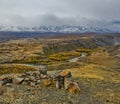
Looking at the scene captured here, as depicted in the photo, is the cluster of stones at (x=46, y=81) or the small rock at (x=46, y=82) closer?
the cluster of stones at (x=46, y=81)

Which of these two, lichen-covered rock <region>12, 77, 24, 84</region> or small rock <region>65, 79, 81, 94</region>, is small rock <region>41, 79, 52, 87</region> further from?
lichen-covered rock <region>12, 77, 24, 84</region>

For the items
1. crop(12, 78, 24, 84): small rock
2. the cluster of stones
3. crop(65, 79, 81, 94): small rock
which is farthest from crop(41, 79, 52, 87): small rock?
crop(12, 78, 24, 84): small rock

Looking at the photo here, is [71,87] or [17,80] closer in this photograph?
[71,87]

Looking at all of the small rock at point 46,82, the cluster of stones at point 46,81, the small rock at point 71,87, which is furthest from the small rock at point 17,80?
the small rock at point 71,87

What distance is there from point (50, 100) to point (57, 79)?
791cm

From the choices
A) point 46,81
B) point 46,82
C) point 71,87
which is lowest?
point 71,87

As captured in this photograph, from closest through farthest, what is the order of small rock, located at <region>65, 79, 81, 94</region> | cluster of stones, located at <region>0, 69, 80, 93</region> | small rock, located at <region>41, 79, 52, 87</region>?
small rock, located at <region>65, 79, 81, 94</region>
cluster of stones, located at <region>0, 69, 80, 93</region>
small rock, located at <region>41, 79, 52, 87</region>

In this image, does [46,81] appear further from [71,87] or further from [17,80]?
[17,80]

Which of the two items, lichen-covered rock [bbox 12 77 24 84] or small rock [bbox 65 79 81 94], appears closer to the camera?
small rock [bbox 65 79 81 94]

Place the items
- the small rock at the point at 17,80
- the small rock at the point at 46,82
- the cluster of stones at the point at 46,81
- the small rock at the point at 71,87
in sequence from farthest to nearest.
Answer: the small rock at the point at 17,80 → the small rock at the point at 46,82 → the cluster of stones at the point at 46,81 → the small rock at the point at 71,87

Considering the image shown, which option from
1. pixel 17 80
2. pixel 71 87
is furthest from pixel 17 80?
pixel 71 87

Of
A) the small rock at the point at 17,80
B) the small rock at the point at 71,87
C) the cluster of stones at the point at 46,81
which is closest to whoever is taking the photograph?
the small rock at the point at 71,87

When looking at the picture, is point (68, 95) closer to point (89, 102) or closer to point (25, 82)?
point (89, 102)

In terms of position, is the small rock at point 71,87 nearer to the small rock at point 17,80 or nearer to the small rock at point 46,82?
the small rock at point 46,82
